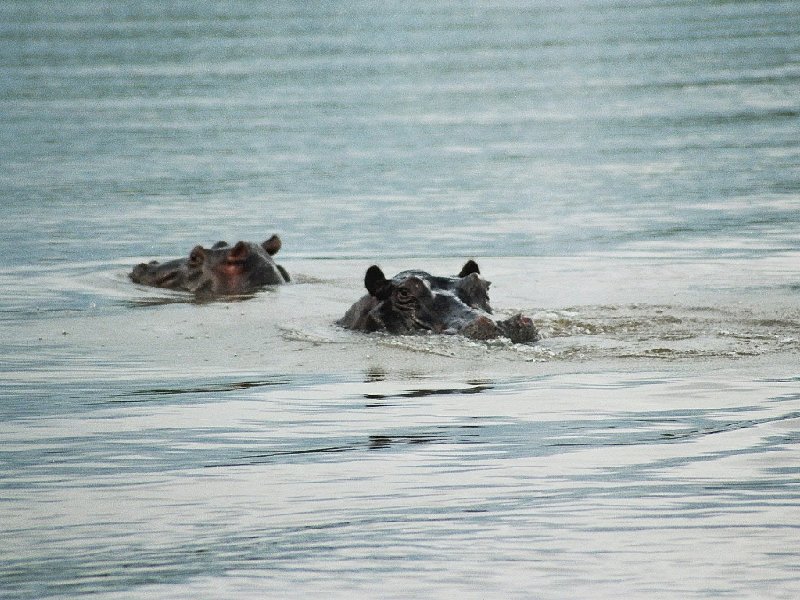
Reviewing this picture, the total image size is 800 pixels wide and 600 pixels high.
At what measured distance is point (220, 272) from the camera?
13945 millimetres

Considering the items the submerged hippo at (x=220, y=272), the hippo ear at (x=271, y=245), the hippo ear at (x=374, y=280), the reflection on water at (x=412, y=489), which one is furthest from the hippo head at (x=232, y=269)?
the reflection on water at (x=412, y=489)

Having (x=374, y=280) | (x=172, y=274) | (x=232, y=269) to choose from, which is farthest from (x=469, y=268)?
(x=172, y=274)

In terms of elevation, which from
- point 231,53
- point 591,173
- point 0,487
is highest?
point 231,53

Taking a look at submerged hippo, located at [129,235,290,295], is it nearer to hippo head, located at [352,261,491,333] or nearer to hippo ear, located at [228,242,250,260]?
hippo ear, located at [228,242,250,260]

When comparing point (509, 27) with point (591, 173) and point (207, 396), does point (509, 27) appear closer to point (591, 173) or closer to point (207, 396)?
point (591, 173)

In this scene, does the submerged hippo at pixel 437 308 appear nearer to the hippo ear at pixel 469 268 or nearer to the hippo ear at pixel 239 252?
the hippo ear at pixel 469 268

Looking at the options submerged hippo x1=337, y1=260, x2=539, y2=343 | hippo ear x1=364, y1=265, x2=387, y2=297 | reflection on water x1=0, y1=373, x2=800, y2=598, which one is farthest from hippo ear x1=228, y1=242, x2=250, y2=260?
reflection on water x1=0, y1=373, x2=800, y2=598

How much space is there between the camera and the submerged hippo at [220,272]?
13.9 m

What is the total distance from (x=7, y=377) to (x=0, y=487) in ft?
9.25

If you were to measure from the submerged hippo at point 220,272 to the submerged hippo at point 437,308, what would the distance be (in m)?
2.75

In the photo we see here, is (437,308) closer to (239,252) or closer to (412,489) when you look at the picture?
(412,489)

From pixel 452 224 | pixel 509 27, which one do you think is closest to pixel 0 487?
pixel 452 224

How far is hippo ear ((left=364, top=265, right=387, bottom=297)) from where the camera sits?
10844 millimetres

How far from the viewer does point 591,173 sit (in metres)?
22.3
